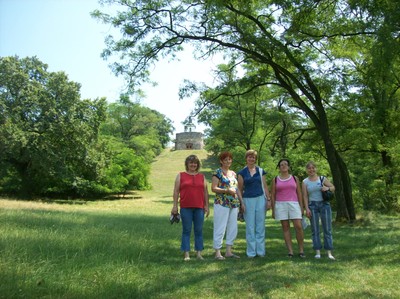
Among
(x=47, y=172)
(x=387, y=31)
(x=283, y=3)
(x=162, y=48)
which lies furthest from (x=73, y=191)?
(x=387, y=31)

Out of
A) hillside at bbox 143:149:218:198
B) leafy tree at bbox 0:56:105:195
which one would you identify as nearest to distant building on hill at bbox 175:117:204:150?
hillside at bbox 143:149:218:198

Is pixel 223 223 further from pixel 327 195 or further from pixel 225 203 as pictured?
pixel 327 195

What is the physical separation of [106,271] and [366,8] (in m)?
8.32

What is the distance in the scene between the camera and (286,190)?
713 centimetres

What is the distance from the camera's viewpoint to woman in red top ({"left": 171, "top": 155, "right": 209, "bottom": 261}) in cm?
671

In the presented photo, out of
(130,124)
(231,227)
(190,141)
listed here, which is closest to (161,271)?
(231,227)

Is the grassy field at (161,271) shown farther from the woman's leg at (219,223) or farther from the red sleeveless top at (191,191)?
the red sleeveless top at (191,191)

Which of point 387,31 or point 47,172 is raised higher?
point 387,31

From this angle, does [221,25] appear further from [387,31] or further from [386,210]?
[386,210]

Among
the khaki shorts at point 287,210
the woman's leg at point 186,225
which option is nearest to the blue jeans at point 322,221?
the khaki shorts at point 287,210

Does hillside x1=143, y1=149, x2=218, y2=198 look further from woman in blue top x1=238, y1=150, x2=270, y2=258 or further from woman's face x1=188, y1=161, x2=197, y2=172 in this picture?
woman's face x1=188, y1=161, x2=197, y2=172

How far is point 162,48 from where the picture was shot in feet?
46.4

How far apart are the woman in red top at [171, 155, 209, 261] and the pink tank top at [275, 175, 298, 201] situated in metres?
1.45

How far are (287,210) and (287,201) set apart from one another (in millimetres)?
173
